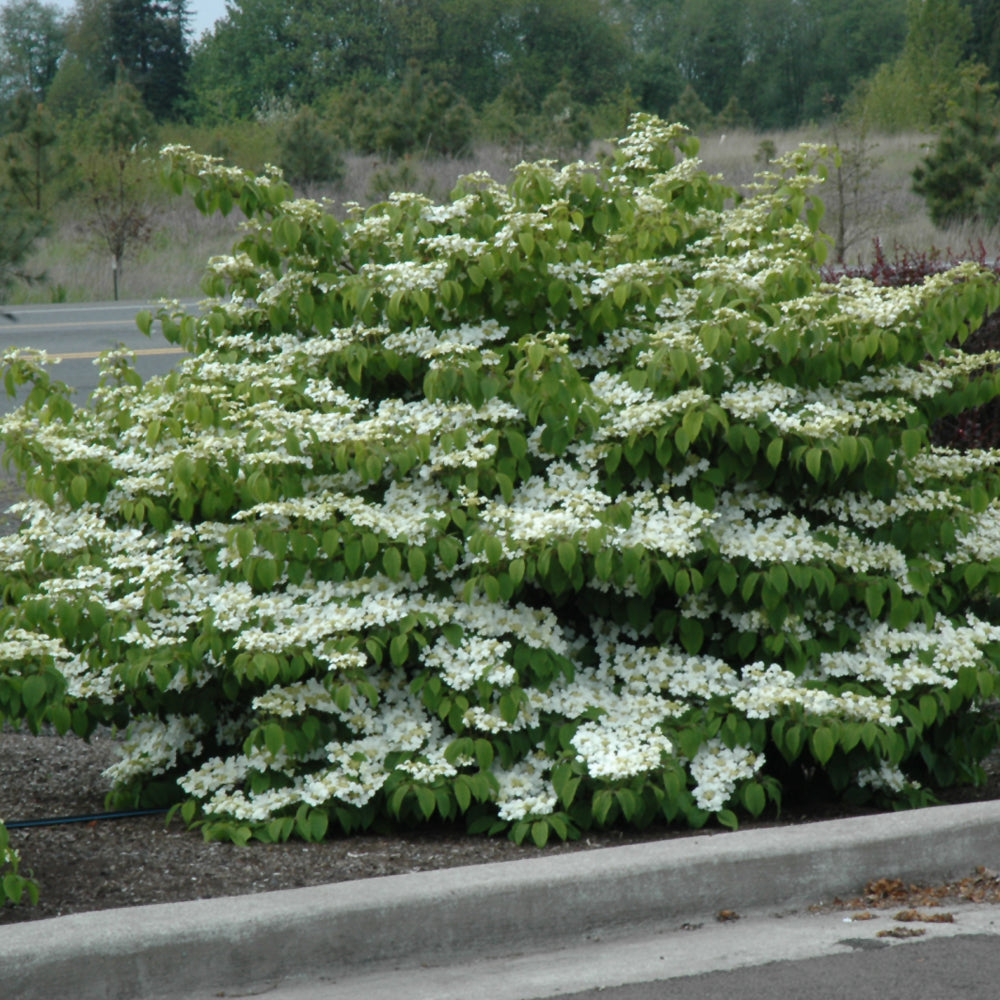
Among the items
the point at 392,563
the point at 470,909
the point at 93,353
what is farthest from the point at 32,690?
the point at 93,353

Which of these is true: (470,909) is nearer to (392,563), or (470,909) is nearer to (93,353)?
(392,563)

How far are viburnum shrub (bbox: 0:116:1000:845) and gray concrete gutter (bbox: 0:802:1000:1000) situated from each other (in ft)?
1.12

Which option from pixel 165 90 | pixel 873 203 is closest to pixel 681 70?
pixel 165 90

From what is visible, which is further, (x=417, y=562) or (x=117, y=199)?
(x=117, y=199)

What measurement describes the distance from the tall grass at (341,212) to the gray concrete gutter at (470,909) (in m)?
13.4

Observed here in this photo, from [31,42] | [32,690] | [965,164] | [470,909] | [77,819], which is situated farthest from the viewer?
[31,42]

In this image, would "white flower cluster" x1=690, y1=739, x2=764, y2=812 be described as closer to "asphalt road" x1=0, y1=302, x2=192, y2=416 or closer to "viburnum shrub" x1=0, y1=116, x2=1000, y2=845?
"viburnum shrub" x1=0, y1=116, x2=1000, y2=845

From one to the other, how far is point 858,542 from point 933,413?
535 millimetres

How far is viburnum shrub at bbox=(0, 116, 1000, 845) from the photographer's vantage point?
11.9 ft

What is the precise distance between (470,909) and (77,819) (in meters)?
1.54

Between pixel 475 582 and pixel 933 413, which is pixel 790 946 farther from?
pixel 933 413

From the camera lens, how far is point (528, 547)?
3566 mm

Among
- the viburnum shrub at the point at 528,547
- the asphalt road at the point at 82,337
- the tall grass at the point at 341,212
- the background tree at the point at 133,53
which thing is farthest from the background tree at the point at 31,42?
the viburnum shrub at the point at 528,547

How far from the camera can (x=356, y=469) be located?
391 centimetres
